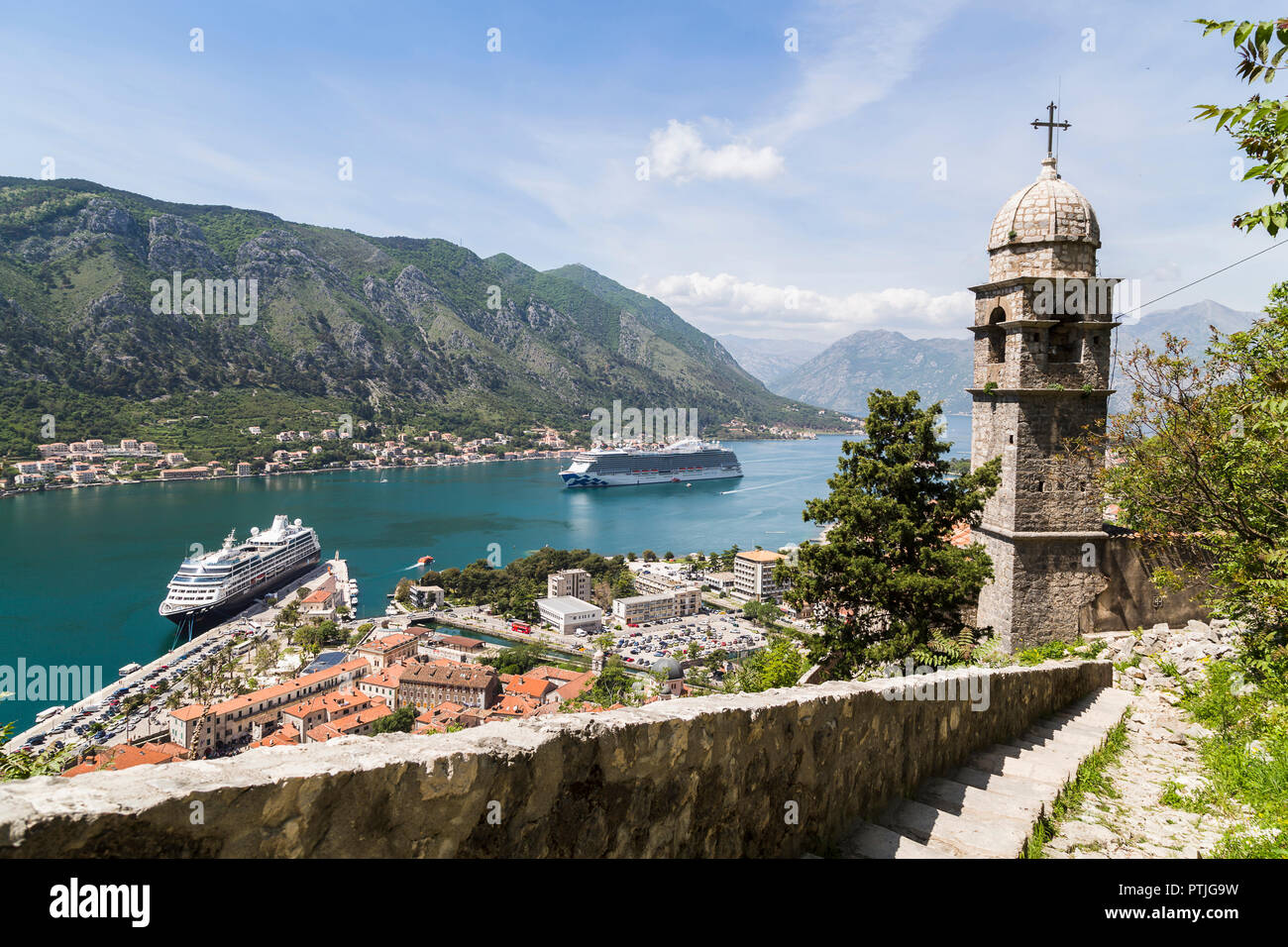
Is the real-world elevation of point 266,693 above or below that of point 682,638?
above

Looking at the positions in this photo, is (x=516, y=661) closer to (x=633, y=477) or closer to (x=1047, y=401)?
(x=1047, y=401)

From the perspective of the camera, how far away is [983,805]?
106 inches

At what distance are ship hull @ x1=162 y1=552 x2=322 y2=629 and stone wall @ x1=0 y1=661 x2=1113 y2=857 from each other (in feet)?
106

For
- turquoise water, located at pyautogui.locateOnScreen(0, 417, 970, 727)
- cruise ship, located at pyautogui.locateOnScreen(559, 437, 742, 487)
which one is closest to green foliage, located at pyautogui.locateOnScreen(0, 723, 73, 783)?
turquoise water, located at pyautogui.locateOnScreen(0, 417, 970, 727)

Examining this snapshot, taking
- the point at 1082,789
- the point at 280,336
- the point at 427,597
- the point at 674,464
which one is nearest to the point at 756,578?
the point at 427,597

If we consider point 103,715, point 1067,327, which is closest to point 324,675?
point 103,715

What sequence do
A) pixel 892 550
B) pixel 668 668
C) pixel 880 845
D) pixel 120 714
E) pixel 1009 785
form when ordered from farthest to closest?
pixel 668 668, pixel 120 714, pixel 892 550, pixel 1009 785, pixel 880 845

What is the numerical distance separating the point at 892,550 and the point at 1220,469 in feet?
9.33

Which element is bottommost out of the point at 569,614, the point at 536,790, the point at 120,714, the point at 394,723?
the point at 569,614

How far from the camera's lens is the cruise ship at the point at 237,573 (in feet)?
92.8

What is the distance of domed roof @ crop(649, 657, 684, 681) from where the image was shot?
23281 millimetres

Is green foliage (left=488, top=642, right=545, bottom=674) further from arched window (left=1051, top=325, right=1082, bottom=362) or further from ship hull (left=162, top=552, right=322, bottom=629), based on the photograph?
arched window (left=1051, top=325, right=1082, bottom=362)

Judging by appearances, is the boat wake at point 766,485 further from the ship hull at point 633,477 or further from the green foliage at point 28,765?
the green foliage at point 28,765
